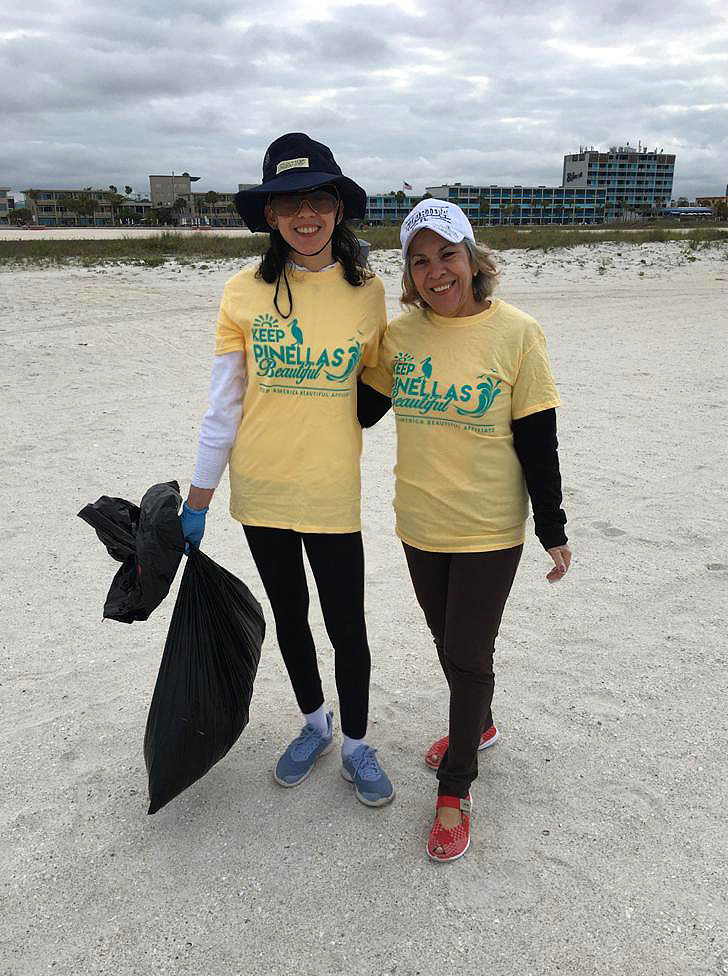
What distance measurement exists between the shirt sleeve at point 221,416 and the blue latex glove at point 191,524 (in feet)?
0.29

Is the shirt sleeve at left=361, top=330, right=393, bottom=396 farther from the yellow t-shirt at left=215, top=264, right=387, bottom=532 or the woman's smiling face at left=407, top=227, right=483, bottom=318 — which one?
the woman's smiling face at left=407, top=227, right=483, bottom=318

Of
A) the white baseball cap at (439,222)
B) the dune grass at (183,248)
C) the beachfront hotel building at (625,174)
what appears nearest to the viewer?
the white baseball cap at (439,222)

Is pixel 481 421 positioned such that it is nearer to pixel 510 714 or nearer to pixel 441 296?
pixel 441 296

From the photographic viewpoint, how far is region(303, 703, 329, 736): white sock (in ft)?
8.11

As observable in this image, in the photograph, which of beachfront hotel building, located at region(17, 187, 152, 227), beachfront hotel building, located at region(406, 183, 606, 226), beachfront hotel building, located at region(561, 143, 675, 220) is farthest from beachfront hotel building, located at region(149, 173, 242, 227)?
beachfront hotel building, located at region(561, 143, 675, 220)

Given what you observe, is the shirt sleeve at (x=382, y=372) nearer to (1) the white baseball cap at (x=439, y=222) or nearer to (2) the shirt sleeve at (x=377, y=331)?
(2) the shirt sleeve at (x=377, y=331)

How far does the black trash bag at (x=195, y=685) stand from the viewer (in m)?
2.09

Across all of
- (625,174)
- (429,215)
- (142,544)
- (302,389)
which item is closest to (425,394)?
(302,389)

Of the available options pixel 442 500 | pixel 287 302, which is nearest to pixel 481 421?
pixel 442 500

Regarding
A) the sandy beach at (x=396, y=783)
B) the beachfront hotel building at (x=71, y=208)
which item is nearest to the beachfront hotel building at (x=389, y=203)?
the beachfront hotel building at (x=71, y=208)

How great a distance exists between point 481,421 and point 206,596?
0.94m

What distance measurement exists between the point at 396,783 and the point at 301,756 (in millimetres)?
321

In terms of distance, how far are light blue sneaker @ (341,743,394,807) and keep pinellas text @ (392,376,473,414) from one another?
3.68 feet

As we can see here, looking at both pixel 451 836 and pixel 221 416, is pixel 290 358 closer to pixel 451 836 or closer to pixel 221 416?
pixel 221 416
